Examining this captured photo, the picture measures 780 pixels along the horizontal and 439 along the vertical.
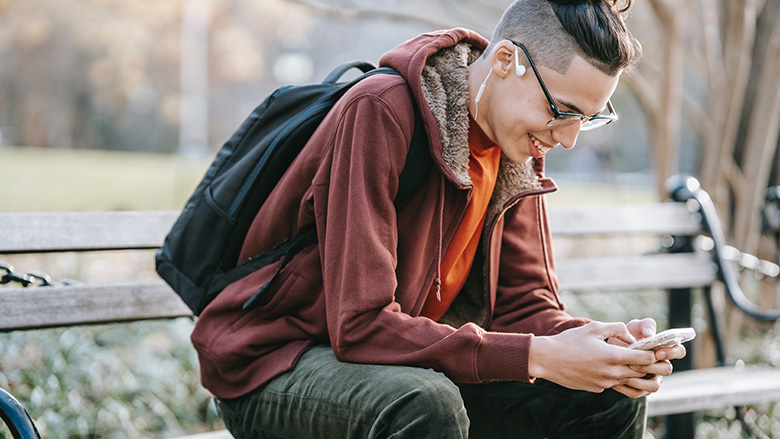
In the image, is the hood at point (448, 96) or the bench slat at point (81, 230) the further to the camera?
the bench slat at point (81, 230)

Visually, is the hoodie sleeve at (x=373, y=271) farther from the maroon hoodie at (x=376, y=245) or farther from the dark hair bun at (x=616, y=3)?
the dark hair bun at (x=616, y=3)

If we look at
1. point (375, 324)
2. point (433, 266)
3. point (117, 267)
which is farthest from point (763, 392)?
point (117, 267)

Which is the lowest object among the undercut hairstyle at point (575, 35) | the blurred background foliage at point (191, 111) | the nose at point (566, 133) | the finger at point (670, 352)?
the blurred background foliage at point (191, 111)

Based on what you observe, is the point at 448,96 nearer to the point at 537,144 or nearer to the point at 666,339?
the point at 537,144

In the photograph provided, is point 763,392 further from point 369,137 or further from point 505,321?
point 369,137

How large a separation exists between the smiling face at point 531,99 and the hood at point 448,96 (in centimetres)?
8

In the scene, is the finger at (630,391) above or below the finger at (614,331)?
below

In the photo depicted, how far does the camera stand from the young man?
74.2 inches

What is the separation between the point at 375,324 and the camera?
6.24 ft

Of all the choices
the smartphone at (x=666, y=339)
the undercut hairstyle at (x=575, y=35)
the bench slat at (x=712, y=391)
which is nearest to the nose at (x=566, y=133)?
the undercut hairstyle at (x=575, y=35)

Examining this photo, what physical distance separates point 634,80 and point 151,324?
10.7 feet

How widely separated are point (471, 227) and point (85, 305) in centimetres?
135

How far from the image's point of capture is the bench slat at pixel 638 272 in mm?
3564

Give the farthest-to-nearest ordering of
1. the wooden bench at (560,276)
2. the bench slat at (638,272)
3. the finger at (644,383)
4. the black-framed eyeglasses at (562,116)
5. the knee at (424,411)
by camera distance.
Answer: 1. the bench slat at (638,272)
2. the wooden bench at (560,276)
3. the black-framed eyeglasses at (562,116)
4. the finger at (644,383)
5. the knee at (424,411)
